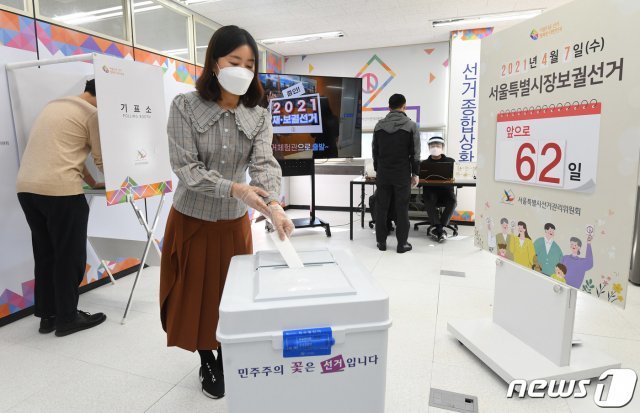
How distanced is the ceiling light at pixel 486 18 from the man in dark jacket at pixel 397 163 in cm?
151

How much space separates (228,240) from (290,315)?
75cm

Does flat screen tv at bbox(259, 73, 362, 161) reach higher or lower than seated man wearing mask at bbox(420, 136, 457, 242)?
higher

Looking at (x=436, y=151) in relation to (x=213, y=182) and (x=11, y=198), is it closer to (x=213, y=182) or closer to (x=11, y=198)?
(x=213, y=182)

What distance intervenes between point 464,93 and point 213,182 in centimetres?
493

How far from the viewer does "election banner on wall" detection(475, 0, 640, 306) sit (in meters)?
1.41

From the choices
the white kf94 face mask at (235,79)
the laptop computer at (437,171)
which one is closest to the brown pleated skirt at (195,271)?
the white kf94 face mask at (235,79)

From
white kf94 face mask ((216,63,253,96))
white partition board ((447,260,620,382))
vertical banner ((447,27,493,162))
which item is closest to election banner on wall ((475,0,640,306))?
white partition board ((447,260,620,382))

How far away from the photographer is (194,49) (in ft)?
14.7

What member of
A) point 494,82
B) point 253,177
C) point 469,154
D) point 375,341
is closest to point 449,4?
point 469,154

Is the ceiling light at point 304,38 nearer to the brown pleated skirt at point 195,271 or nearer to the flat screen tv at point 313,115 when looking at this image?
the flat screen tv at point 313,115

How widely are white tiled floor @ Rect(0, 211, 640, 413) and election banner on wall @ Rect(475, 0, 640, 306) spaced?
61 cm

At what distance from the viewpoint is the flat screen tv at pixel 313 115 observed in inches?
181

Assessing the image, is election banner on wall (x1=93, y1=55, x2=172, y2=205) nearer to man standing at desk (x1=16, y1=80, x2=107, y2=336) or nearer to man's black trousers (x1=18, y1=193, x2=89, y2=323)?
man standing at desk (x1=16, y1=80, x2=107, y2=336)

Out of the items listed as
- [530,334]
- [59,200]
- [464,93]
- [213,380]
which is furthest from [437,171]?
[59,200]
